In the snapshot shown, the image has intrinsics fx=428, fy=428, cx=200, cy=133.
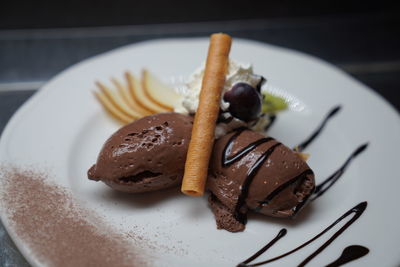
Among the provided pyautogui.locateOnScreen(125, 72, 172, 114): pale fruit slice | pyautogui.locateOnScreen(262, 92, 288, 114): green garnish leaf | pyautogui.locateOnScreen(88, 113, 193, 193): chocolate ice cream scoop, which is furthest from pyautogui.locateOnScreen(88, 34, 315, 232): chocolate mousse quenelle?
pyautogui.locateOnScreen(262, 92, 288, 114): green garnish leaf

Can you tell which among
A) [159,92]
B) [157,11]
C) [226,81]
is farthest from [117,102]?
[157,11]

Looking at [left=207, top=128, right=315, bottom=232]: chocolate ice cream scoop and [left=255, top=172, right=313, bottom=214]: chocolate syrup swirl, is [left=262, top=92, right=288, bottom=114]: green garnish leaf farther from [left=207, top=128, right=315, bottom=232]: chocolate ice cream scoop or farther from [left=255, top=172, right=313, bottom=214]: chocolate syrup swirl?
[left=255, top=172, right=313, bottom=214]: chocolate syrup swirl

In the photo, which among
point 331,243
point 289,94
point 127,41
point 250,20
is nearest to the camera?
point 331,243

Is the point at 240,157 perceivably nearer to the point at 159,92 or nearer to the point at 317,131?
the point at 317,131

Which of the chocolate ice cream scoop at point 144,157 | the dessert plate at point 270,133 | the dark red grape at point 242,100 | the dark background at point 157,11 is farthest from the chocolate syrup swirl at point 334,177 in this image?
the dark background at point 157,11

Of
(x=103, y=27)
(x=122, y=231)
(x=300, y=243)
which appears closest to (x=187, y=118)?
(x=122, y=231)

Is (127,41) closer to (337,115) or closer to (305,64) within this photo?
(305,64)
